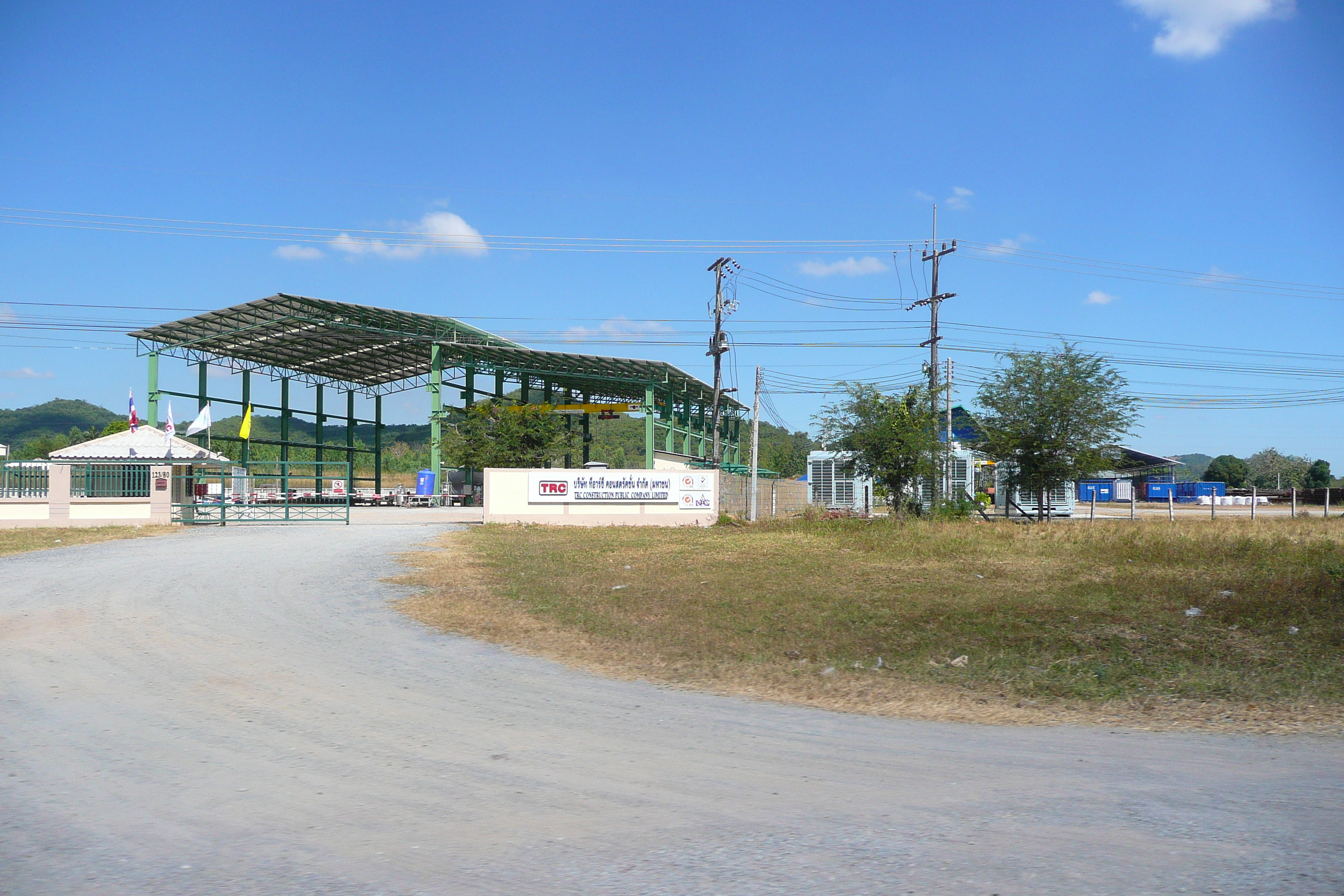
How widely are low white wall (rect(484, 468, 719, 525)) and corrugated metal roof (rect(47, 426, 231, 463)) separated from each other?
964cm

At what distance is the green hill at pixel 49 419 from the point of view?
7116 inches

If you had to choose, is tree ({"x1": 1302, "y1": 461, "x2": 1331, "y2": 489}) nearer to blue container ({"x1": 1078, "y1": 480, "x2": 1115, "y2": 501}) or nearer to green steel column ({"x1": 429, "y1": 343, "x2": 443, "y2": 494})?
blue container ({"x1": 1078, "y1": 480, "x2": 1115, "y2": 501})

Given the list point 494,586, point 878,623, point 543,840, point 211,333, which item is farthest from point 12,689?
point 211,333

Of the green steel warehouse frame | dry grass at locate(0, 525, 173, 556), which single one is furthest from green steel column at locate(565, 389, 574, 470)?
dry grass at locate(0, 525, 173, 556)

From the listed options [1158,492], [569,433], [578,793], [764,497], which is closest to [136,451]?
[764,497]

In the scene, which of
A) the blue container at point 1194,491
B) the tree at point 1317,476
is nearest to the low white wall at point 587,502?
the blue container at point 1194,491

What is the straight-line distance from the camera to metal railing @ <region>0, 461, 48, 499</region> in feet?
87.0

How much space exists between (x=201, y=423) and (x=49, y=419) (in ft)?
620

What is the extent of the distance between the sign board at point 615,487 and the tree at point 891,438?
17.5 feet

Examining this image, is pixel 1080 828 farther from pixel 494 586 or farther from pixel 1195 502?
pixel 1195 502

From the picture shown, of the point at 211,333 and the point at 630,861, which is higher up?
the point at 211,333

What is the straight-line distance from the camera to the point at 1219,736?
19.7 ft

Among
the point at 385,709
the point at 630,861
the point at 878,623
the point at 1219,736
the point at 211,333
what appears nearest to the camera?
the point at 630,861

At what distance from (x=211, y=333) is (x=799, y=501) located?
35079 mm
